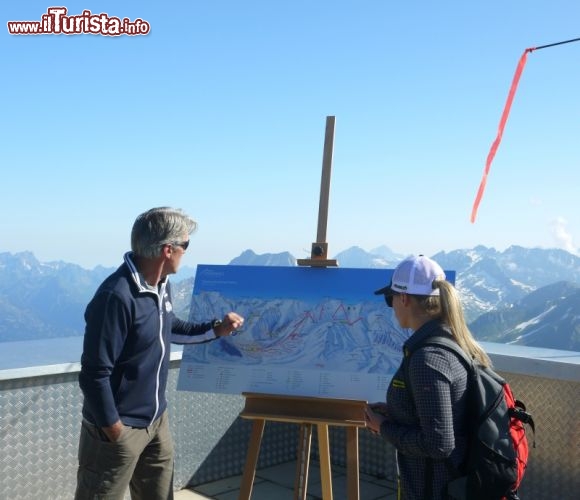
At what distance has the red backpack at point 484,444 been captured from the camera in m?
1.93

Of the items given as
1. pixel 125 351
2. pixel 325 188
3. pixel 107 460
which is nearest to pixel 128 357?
pixel 125 351

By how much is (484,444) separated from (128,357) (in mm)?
1336

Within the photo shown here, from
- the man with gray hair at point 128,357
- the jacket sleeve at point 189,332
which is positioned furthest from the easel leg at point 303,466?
the man with gray hair at point 128,357

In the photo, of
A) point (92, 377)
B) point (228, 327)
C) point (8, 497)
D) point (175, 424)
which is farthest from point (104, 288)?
point (175, 424)

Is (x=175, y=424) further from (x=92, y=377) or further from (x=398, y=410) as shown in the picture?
(x=398, y=410)

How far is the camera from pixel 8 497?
3562mm

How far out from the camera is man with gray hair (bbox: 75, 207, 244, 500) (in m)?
2.35

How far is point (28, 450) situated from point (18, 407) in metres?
0.27

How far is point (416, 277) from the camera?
2.17 m

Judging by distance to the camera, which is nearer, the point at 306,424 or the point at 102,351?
the point at 102,351

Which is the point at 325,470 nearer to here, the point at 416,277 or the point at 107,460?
the point at 107,460

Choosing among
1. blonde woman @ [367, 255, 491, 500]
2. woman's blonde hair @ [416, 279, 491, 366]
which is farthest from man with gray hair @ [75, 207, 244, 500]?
woman's blonde hair @ [416, 279, 491, 366]

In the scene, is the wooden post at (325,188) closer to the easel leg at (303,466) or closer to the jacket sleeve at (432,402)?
the easel leg at (303,466)

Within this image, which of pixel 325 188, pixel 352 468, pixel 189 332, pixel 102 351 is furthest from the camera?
pixel 325 188
